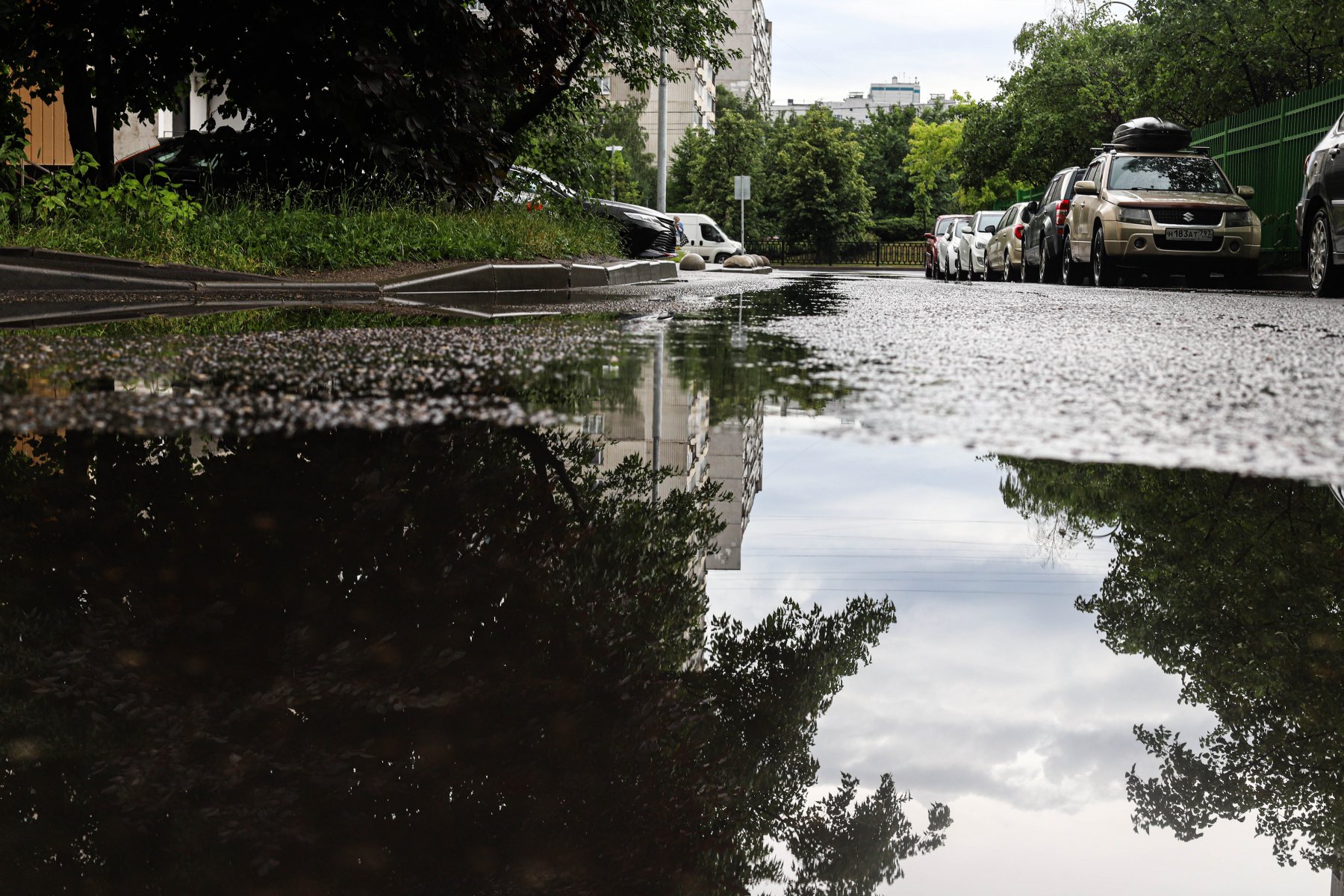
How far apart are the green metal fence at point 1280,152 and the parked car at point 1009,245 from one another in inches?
163

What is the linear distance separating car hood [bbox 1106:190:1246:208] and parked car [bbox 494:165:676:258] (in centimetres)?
706

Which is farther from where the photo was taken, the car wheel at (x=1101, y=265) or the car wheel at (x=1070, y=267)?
the car wheel at (x=1070, y=267)

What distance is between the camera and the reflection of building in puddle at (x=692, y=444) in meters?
3.12

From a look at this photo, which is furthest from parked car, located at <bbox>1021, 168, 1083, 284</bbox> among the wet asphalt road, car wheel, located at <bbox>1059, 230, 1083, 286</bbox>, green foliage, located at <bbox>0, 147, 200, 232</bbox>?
green foliage, located at <bbox>0, 147, 200, 232</bbox>

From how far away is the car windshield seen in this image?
1938 cm

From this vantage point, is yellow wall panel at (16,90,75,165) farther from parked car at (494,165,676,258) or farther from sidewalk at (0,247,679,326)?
sidewalk at (0,247,679,326)

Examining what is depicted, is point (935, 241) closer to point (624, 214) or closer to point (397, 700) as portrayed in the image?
point (624, 214)

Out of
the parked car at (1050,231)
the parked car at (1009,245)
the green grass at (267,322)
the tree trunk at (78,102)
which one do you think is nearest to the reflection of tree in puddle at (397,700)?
the green grass at (267,322)

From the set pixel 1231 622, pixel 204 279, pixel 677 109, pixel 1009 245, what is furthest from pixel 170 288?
pixel 677 109

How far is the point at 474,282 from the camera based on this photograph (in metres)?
11.8

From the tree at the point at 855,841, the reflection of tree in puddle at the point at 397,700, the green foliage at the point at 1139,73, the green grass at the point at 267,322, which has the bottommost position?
the tree at the point at 855,841

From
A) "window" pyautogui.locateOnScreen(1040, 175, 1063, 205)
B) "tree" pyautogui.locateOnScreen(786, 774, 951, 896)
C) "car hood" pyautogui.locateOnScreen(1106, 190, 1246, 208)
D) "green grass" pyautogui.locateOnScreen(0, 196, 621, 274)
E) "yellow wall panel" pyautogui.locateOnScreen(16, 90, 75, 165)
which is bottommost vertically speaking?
"tree" pyautogui.locateOnScreen(786, 774, 951, 896)

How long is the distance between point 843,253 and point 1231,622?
71.9m

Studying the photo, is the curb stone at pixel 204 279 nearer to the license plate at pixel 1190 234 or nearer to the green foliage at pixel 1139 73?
the license plate at pixel 1190 234
